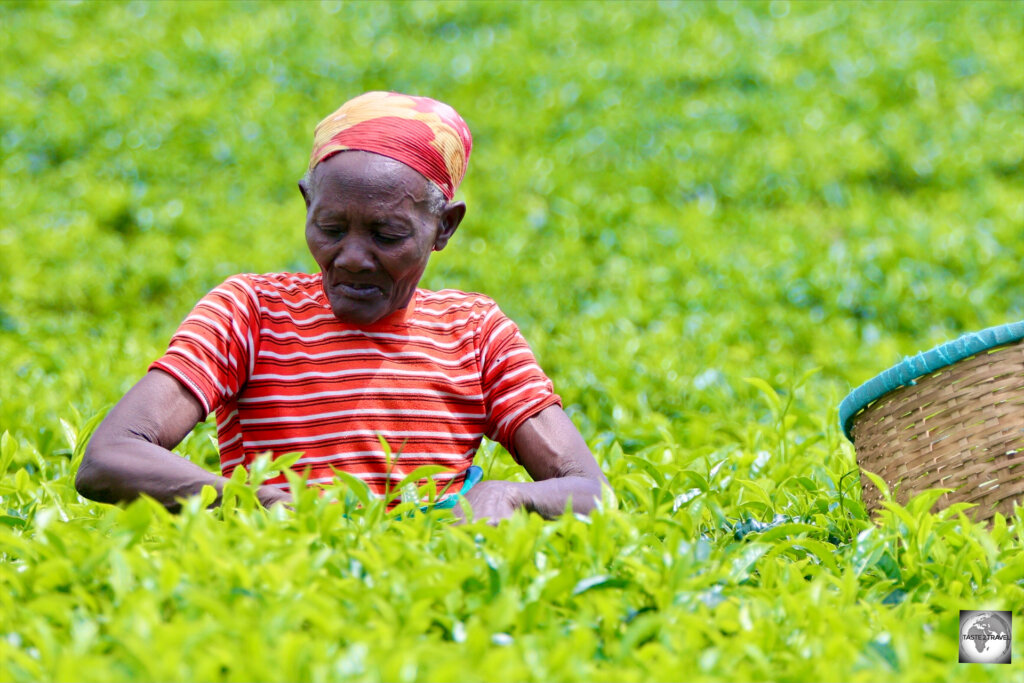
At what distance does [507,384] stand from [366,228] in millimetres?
526

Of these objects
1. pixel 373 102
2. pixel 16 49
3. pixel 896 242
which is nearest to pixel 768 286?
pixel 896 242

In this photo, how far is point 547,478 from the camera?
9.04ft

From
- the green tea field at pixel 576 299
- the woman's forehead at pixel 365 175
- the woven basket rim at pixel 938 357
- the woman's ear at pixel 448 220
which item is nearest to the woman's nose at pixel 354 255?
the woman's forehead at pixel 365 175

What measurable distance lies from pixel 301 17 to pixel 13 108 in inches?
104

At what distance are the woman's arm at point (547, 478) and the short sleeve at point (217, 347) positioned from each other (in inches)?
25.0

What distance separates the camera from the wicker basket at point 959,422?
2.82 metres

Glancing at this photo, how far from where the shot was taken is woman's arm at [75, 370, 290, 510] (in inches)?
96.7

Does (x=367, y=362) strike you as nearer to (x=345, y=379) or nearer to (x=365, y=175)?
(x=345, y=379)

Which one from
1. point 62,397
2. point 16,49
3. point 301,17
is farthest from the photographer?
point 301,17

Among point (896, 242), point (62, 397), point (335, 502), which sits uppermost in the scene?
point (896, 242)

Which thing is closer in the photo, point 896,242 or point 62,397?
point 62,397

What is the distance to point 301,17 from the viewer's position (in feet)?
30.7

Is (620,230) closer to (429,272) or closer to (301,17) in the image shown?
(429,272)

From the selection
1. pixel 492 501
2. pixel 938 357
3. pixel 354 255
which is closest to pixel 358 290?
pixel 354 255
